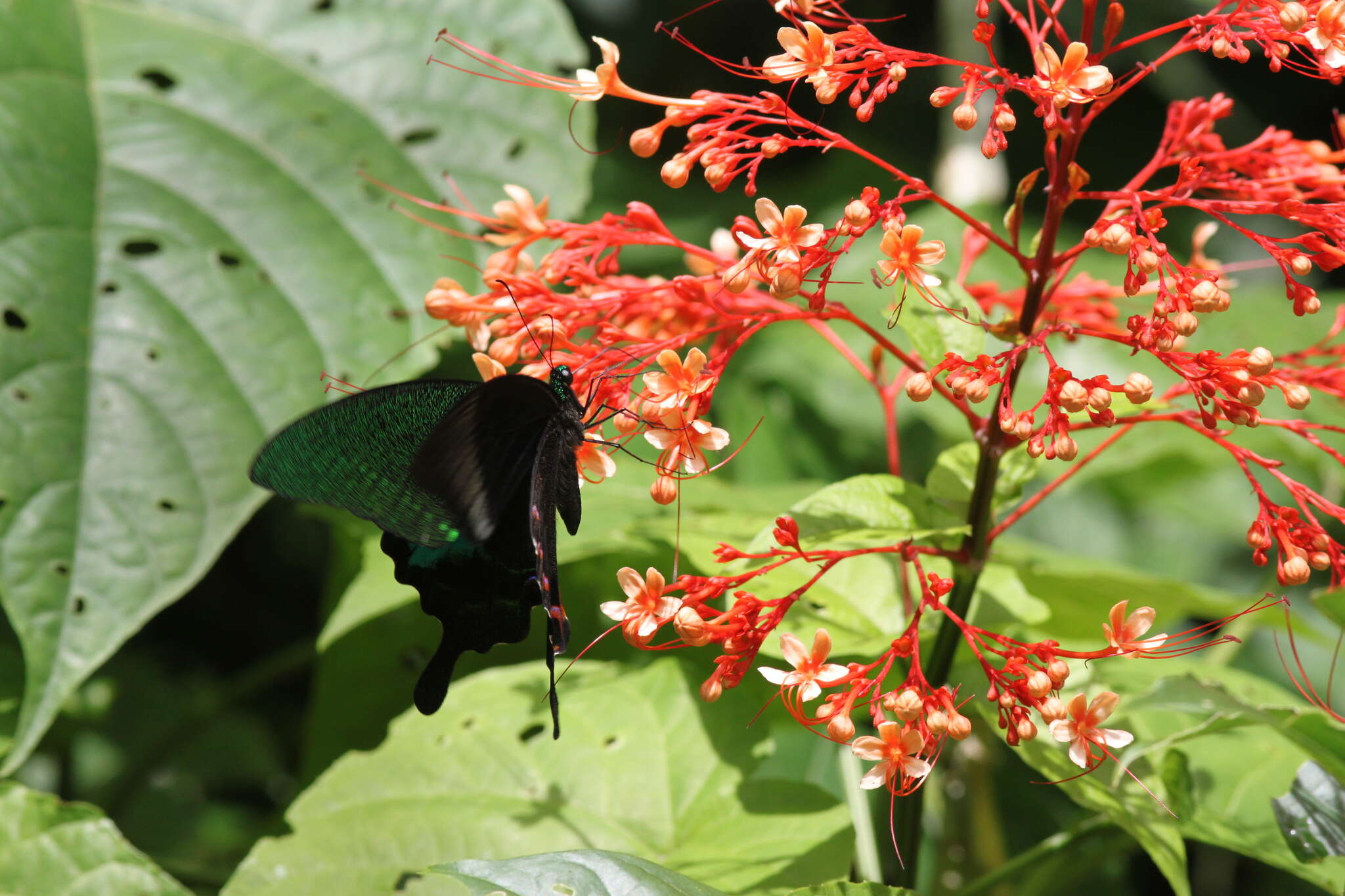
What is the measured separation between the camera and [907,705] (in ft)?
3.27

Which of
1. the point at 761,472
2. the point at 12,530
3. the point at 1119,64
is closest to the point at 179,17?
the point at 12,530

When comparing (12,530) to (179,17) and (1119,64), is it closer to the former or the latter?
(179,17)

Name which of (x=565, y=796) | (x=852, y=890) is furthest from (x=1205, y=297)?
(x=565, y=796)

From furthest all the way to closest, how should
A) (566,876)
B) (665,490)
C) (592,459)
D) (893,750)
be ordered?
(592,459)
(665,490)
(893,750)
(566,876)

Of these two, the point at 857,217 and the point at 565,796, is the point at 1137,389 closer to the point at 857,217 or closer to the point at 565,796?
the point at 857,217

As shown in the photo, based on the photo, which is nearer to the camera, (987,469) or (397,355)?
(987,469)

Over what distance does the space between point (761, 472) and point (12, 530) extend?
1567mm

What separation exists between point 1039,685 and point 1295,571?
0.28 m

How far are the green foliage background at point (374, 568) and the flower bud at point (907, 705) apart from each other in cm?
17

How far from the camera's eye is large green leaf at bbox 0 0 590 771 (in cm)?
148

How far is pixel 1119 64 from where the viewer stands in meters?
3.49

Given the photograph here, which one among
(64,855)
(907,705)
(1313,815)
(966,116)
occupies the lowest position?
(64,855)

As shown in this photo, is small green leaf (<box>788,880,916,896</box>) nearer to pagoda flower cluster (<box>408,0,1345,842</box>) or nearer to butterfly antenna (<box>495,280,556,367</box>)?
pagoda flower cluster (<box>408,0,1345,842</box>)

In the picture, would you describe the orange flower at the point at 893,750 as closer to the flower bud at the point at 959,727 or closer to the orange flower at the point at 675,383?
the flower bud at the point at 959,727
